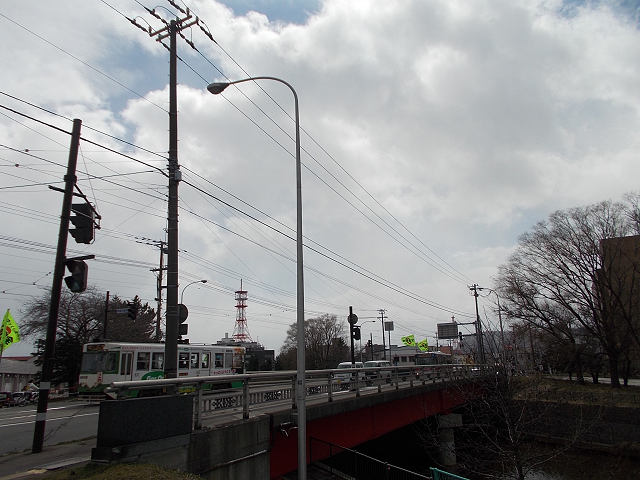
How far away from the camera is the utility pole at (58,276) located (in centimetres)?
1007

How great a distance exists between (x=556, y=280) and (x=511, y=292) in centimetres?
448

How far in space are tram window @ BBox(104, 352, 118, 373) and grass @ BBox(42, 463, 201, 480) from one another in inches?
705

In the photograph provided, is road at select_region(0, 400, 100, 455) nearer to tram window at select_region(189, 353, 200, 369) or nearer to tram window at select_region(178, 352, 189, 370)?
tram window at select_region(178, 352, 189, 370)

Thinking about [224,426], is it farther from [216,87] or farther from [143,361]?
[143,361]

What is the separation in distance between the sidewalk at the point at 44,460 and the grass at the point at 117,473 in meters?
0.41

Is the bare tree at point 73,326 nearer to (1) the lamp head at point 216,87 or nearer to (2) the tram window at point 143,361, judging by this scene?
(2) the tram window at point 143,361

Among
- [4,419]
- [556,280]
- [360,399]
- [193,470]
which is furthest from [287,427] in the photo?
Result: [556,280]

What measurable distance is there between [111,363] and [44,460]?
16170 mm

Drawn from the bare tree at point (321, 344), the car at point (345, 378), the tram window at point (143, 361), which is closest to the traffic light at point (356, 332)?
the car at point (345, 378)

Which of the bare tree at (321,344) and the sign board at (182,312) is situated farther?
the bare tree at (321,344)

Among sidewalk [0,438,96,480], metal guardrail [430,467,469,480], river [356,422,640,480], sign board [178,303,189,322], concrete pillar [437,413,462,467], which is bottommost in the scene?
river [356,422,640,480]

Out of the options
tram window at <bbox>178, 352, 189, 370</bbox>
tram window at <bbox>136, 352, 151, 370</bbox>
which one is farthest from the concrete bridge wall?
tram window at <bbox>136, 352, 151, 370</bbox>

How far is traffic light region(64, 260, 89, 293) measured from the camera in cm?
989

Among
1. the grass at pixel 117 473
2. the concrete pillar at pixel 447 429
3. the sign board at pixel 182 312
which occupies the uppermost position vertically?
the sign board at pixel 182 312
